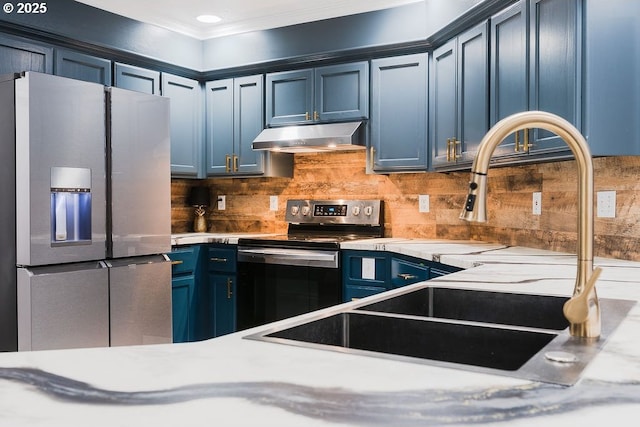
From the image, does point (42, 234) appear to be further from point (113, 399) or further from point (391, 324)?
point (113, 399)

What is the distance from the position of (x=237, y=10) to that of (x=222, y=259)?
1.73m

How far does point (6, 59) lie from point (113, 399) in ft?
10.2

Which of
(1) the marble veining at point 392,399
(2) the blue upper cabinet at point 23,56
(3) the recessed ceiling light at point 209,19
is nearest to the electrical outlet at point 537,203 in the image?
(1) the marble veining at point 392,399

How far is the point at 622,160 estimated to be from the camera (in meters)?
2.44

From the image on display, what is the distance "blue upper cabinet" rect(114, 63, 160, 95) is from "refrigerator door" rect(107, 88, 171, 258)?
509mm

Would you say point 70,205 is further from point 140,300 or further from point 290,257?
point 290,257

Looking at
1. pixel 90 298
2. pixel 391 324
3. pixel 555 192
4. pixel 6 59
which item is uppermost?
pixel 6 59

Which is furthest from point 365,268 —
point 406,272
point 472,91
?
point 472,91

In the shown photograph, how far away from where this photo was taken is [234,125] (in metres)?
4.49

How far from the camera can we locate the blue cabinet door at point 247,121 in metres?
4.39

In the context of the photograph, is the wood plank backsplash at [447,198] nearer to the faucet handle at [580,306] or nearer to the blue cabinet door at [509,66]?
the blue cabinet door at [509,66]

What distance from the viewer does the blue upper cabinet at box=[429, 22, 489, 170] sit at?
3061 mm

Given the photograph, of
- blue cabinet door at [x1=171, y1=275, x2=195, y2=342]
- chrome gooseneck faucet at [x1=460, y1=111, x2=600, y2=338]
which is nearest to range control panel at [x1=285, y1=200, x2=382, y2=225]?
blue cabinet door at [x1=171, y1=275, x2=195, y2=342]

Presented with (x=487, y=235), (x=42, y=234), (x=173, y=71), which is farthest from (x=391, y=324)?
(x=173, y=71)
